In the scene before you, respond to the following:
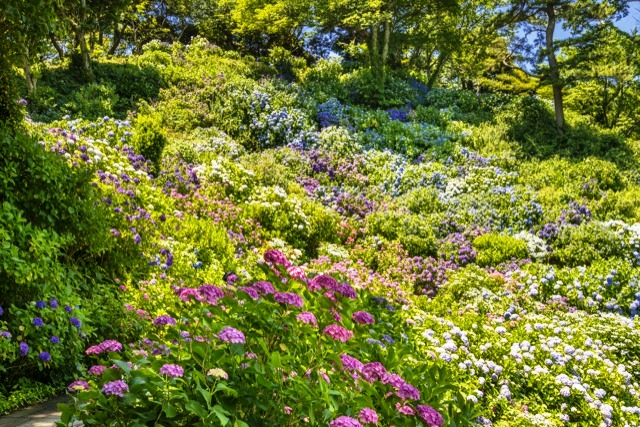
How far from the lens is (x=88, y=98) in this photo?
12695mm

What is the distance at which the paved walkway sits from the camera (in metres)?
3.29

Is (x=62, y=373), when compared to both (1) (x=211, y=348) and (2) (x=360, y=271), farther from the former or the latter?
(2) (x=360, y=271)

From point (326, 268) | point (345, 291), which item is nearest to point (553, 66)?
point (326, 268)

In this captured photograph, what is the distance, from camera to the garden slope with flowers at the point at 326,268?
2.32 meters

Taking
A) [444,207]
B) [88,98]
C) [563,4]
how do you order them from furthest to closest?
1. [563,4]
2. [88,98]
3. [444,207]

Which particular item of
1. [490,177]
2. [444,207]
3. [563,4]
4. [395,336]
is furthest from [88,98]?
[563,4]

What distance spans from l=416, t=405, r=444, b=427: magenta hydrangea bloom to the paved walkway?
2543 millimetres

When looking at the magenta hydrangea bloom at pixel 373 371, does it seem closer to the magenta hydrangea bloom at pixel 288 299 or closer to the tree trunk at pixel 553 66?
the magenta hydrangea bloom at pixel 288 299

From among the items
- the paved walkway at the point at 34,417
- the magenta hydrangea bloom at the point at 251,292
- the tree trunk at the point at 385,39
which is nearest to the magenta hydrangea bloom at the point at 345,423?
the magenta hydrangea bloom at the point at 251,292

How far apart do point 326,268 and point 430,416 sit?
5189mm

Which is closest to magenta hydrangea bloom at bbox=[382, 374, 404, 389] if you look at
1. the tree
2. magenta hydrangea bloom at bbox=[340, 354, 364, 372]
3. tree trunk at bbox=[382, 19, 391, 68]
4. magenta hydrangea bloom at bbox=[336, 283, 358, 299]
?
magenta hydrangea bloom at bbox=[340, 354, 364, 372]

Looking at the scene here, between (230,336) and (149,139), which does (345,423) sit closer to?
(230,336)

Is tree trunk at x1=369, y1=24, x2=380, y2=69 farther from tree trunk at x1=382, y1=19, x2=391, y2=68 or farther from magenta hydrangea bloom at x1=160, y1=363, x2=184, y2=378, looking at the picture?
magenta hydrangea bloom at x1=160, y1=363, x2=184, y2=378

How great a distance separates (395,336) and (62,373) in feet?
9.74
